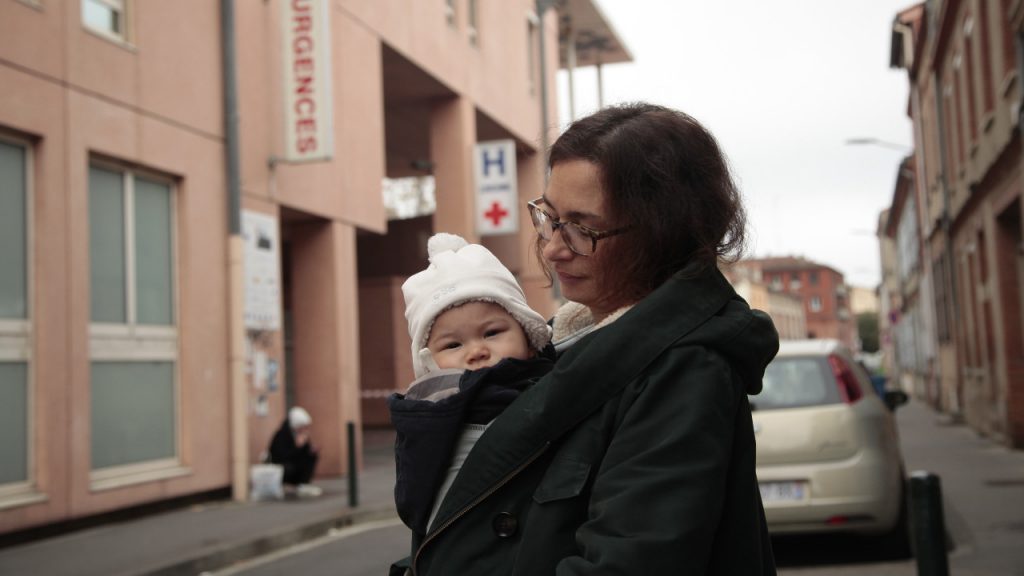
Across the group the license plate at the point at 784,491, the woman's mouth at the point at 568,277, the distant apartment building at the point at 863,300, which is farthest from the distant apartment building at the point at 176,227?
the distant apartment building at the point at 863,300

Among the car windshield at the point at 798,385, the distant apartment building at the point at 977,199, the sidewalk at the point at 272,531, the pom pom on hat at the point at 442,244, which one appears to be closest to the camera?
the pom pom on hat at the point at 442,244

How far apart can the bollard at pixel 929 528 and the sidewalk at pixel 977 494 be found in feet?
8.05

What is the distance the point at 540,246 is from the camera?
2029mm

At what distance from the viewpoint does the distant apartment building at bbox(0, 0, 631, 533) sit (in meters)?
10.6

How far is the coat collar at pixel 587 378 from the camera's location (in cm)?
165

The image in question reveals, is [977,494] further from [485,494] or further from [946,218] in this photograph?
[946,218]

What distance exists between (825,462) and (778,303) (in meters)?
117

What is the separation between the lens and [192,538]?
33.8ft

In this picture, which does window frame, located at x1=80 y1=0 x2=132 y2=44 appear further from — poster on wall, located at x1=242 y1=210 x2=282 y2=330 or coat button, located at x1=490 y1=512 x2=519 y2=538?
coat button, located at x1=490 y1=512 x2=519 y2=538

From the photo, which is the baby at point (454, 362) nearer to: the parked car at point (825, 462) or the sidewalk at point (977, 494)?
the parked car at point (825, 462)

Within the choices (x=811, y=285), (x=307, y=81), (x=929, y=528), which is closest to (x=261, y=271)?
(x=307, y=81)

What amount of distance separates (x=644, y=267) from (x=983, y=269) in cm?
2242

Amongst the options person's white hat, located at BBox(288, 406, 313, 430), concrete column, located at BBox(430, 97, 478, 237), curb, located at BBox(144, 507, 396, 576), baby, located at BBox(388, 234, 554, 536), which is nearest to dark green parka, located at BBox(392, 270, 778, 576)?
baby, located at BBox(388, 234, 554, 536)

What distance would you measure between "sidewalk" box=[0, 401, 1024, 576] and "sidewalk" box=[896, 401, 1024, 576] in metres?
0.01
